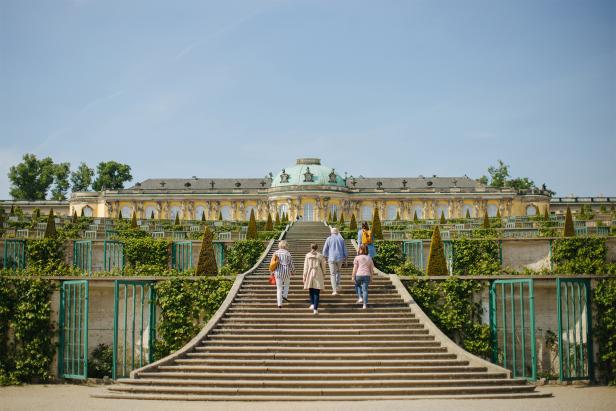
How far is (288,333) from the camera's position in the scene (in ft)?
50.8

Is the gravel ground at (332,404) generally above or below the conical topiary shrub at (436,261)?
below

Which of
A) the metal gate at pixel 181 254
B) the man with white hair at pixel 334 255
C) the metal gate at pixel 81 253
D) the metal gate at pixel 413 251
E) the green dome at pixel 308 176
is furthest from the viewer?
the green dome at pixel 308 176

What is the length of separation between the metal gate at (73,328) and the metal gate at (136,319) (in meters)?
0.80

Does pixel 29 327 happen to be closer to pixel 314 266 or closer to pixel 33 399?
pixel 33 399

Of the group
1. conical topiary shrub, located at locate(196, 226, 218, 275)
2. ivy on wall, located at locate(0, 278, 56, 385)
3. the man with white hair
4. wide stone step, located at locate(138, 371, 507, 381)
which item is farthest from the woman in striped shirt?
ivy on wall, located at locate(0, 278, 56, 385)

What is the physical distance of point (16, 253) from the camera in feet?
94.9

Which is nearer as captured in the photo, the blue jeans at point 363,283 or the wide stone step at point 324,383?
the wide stone step at point 324,383

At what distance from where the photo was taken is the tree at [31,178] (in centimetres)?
8388

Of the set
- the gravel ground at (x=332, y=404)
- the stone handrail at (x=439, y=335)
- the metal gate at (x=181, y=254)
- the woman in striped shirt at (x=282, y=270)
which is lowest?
the gravel ground at (x=332, y=404)

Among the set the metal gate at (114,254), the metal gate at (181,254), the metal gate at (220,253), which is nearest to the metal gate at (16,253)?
the metal gate at (114,254)

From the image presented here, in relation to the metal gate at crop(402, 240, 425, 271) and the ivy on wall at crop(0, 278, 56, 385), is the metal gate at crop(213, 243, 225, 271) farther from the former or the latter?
the ivy on wall at crop(0, 278, 56, 385)

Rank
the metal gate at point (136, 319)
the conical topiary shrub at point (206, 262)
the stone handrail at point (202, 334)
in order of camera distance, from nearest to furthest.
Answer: the stone handrail at point (202, 334), the metal gate at point (136, 319), the conical topiary shrub at point (206, 262)

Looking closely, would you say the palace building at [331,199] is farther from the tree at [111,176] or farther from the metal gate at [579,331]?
the metal gate at [579,331]

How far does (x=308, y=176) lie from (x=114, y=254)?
4650cm
